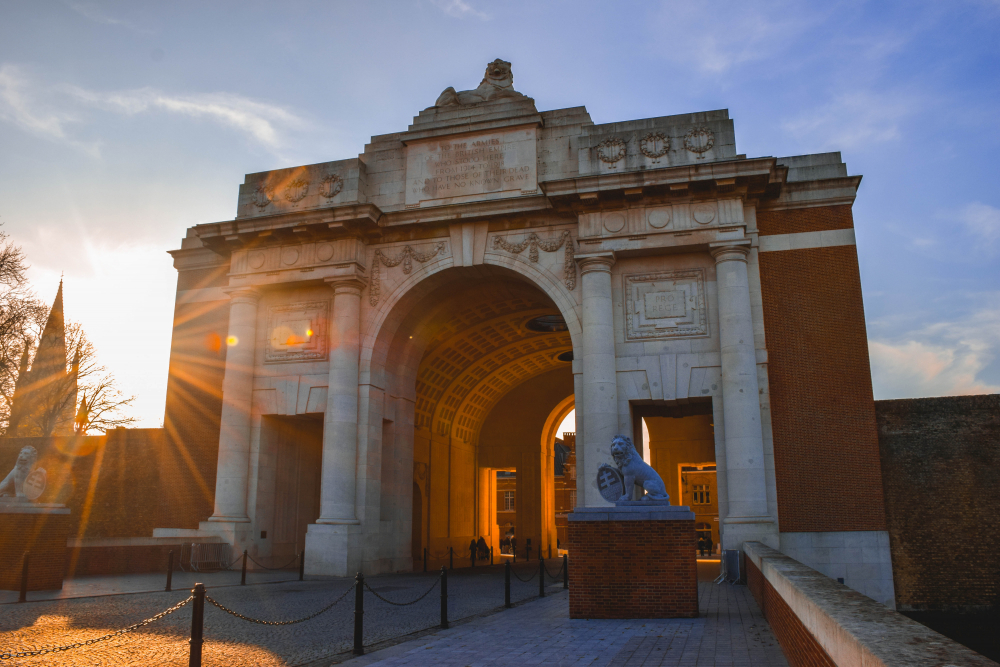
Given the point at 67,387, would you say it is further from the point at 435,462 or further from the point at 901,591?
the point at 901,591

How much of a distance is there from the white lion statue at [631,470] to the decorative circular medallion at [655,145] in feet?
38.4

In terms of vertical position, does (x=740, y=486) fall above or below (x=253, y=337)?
below

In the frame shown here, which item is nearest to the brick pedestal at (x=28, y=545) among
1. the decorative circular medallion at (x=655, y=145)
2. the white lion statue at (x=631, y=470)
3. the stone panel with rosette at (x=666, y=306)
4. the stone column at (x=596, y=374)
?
the white lion statue at (x=631, y=470)

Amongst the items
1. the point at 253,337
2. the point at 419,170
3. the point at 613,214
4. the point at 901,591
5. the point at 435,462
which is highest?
the point at 419,170

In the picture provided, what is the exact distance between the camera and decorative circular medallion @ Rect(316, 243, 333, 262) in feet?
77.8

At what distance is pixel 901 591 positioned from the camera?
67.3ft

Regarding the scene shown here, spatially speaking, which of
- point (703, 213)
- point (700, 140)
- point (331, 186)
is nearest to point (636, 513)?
point (703, 213)

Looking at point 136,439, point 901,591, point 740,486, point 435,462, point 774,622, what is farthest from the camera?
point 435,462

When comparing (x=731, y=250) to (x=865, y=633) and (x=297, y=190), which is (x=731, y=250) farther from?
(x=865, y=633)

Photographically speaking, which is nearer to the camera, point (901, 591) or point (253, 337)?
point (901, 591)

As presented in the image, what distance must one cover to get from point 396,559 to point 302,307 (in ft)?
27.8

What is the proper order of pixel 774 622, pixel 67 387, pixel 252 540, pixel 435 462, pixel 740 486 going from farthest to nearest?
1. pixel 67 387
2. pixel 435 462
3. pixel 252 540
4. pixel 740 486
5. pixel 774 622

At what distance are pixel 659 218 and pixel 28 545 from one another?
55.7 ft

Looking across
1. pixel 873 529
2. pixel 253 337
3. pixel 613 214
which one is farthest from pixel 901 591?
pixel 253 337
